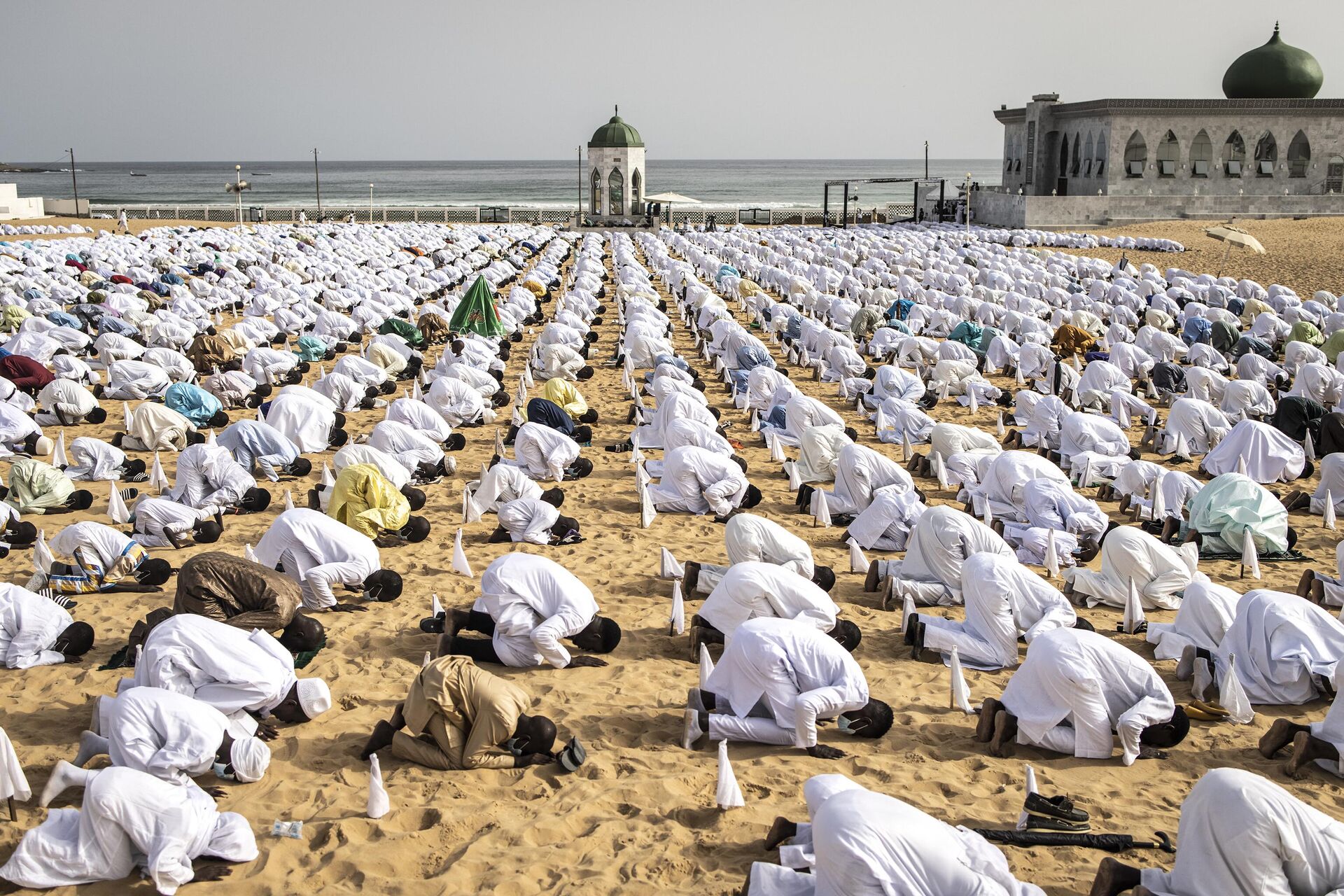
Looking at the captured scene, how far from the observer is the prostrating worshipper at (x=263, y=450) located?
11.1 metres

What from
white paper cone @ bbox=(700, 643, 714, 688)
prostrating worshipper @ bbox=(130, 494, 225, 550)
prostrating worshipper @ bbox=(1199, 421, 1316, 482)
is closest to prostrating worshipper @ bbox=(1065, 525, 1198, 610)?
white paper cone @ bbox=(700, 643, 714, 688)

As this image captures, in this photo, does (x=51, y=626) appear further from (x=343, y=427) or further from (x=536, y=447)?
(x=343, y=427)

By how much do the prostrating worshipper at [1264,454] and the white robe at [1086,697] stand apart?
578 cm

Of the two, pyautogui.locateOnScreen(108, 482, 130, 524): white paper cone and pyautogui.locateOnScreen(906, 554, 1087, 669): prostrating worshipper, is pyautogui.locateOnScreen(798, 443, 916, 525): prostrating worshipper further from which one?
pyautogui.locateOnScreen(108, 482, 130, 524): white paper cone

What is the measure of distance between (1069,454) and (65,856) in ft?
31.1

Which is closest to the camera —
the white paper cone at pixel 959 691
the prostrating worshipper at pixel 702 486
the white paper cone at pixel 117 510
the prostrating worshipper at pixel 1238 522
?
the white paper cone at pixel 959 691


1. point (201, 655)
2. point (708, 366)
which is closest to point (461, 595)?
point (201, 655)

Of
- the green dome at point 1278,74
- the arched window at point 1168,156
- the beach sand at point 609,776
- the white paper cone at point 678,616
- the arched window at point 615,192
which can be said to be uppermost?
the green dome at point 1278,74

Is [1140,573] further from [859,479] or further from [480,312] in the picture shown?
[480,312]

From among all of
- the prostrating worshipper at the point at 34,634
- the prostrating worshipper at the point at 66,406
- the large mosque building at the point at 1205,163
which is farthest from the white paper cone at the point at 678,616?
the large mosque building at the point at 1205,163

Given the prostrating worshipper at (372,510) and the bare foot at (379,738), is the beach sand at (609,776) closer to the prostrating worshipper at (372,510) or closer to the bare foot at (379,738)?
the bare foot at (379,738)

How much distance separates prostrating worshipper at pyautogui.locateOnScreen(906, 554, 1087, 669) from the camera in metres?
6.91

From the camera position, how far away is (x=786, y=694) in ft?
19.6

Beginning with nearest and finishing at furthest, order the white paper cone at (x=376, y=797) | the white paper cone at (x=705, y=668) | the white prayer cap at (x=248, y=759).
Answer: the white paper cone at (x=376, y=797) → the white prayer cap at (x=248, y=759) → the white paper cone at (x=705, y=668)
